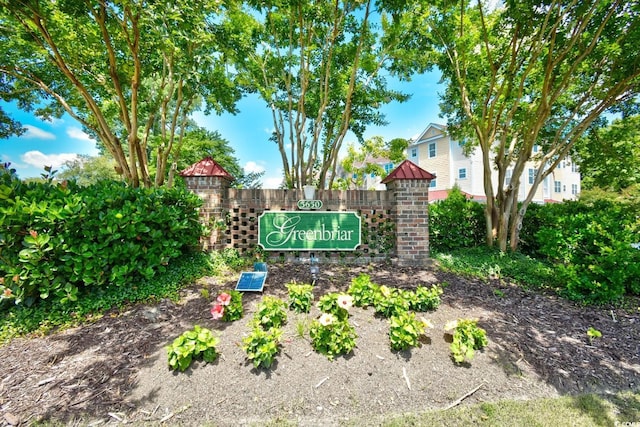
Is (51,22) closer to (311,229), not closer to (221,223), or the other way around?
(221,223)

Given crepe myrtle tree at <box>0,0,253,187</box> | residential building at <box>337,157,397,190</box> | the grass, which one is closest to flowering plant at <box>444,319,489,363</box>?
the grass

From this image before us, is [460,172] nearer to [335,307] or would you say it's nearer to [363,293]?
[363,293]

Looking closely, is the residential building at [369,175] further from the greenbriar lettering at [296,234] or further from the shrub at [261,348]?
the shrub at [261,348]

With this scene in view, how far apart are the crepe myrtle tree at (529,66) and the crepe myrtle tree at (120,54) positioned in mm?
4198

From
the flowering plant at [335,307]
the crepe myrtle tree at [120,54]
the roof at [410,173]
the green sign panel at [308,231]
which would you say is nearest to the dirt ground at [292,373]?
the flowering plant at [335,307]

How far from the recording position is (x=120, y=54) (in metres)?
5.54

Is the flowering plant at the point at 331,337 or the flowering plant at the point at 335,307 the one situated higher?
the flowering plant at the point at 335,307

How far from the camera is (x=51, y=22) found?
4.41 m

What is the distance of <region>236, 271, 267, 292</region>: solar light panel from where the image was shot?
315cm

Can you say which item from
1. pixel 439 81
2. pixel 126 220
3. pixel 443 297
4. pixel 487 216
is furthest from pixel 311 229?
pixel 439 81

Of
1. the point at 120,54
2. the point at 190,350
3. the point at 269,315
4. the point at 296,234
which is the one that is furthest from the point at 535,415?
the point at 120,54

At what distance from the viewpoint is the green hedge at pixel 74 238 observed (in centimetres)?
255

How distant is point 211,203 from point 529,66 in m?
5.97

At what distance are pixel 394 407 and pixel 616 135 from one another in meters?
8.09
